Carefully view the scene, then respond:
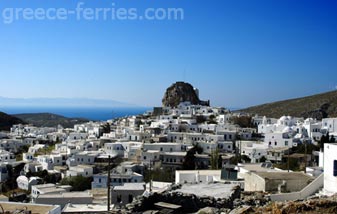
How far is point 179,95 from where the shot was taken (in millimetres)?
84562

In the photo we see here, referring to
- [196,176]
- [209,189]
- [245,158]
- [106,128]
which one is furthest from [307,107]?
[209,189]

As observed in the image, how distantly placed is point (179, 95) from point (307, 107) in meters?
22.9

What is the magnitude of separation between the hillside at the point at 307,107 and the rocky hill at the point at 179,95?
12479 mm

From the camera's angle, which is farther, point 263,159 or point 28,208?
point 263,159

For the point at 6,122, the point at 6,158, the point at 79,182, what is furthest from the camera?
the point at 6,122

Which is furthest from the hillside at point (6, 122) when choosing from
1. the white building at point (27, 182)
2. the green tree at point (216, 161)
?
the green tree at point (216, 161)

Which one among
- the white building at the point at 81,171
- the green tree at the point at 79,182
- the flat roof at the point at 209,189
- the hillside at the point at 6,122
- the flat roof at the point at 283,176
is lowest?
the green tree at the point at 79,182

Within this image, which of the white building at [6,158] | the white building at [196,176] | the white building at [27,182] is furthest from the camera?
the white building at [6,158]

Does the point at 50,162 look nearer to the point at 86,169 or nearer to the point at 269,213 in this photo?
the point at 86,169

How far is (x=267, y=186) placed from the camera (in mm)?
17875

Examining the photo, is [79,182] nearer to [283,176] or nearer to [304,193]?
[283,176]

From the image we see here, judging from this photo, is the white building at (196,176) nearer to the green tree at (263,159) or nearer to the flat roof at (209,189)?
the flat roof at (209,189)

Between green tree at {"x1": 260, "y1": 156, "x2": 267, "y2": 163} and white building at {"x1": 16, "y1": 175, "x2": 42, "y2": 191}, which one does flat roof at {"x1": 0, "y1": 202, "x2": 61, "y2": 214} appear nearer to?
white building at {"x1": 16, "y1": 175, "x2": 42, "y2": 191}

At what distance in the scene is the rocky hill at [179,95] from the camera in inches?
3319
